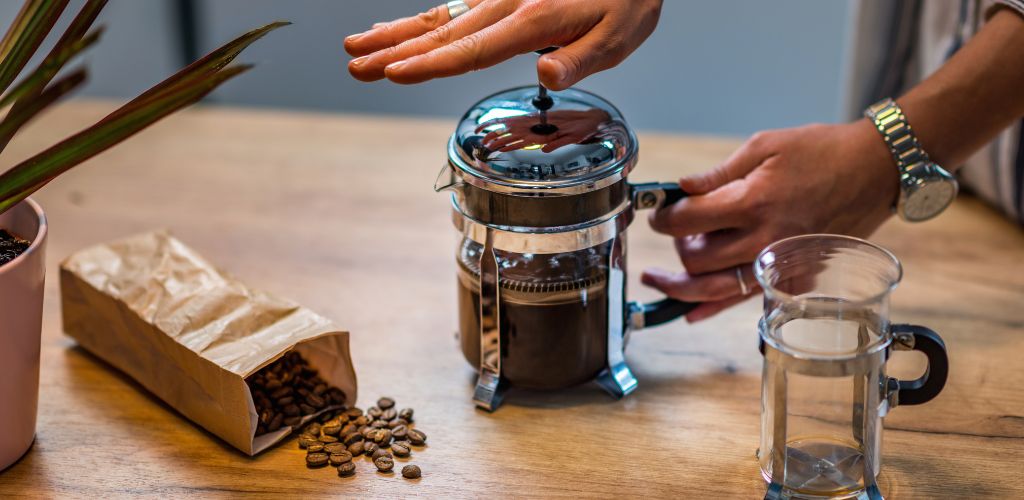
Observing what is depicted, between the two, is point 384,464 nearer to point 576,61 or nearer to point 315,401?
point 315,401

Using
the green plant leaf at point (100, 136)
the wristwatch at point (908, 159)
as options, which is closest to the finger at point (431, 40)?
the green plant leaf at point (100, 136)

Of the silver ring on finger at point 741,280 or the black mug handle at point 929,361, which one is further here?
the silver ring on finger at point 741,280

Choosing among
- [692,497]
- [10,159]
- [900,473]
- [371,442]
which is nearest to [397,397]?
[371,442]

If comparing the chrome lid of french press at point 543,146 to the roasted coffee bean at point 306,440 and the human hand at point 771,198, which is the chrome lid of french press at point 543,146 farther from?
the roasted coffee bean at point 306,440

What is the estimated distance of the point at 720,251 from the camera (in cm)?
100

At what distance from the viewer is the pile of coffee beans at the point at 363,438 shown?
0.87m

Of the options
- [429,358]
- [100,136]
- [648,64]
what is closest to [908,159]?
[429,358]

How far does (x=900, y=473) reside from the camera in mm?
843

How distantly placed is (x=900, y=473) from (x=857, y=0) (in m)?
0.72

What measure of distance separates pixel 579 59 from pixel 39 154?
415 millimetres

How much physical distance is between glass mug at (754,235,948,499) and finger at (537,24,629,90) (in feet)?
0.69

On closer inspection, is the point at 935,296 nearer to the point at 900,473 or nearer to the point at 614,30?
the point at 900,473

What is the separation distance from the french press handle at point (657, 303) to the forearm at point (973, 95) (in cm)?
25

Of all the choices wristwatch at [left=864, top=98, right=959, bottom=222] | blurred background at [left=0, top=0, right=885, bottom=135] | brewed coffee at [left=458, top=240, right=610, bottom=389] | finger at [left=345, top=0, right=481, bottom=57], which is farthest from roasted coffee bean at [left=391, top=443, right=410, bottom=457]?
blurred background at [left=0, top=0, right=885, bottom=135]
